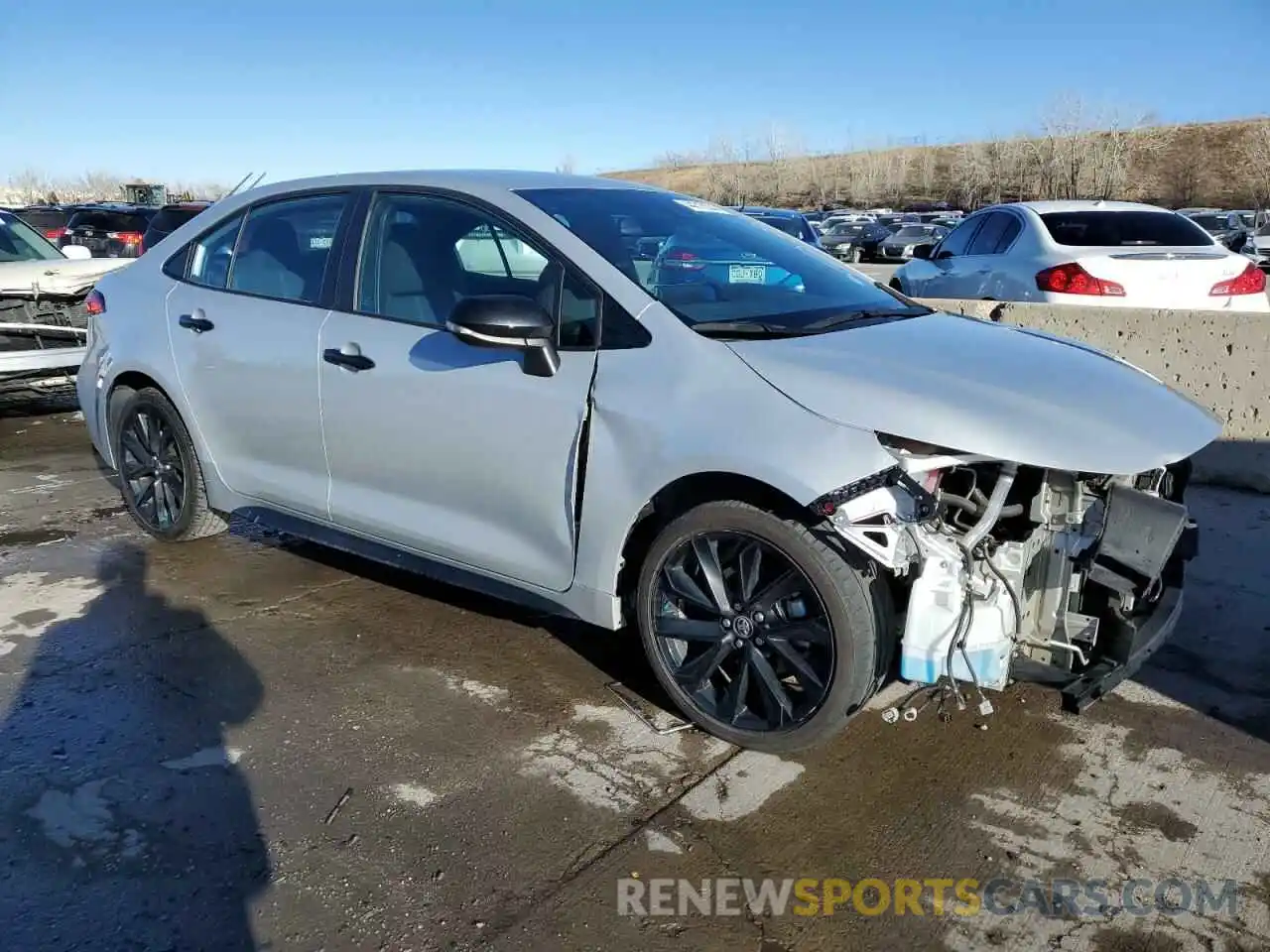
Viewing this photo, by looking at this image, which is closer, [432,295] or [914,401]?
[914,401]

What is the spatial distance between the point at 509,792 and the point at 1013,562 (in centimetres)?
166

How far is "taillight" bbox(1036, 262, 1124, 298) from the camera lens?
23.5 feet

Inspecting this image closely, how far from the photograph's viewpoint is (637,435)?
323 cm

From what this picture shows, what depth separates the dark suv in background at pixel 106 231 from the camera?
A: 50.8 ft

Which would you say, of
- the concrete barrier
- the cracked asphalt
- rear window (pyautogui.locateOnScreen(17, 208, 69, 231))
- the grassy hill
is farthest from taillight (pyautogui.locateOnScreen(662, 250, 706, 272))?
the grassy hill

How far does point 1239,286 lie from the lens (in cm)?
740

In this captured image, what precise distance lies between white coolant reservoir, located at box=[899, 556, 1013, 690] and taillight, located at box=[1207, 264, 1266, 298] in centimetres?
553

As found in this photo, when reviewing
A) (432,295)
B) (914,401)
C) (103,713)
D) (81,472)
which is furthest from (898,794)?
(81,472)

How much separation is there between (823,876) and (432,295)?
2422 millimetres

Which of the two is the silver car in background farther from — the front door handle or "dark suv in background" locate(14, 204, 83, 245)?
"dark suv in background" locate(14, 204, 83, 245)

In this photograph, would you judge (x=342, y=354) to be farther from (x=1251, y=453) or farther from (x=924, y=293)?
(x=924, y=293)

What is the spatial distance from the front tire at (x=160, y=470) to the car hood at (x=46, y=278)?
344cm

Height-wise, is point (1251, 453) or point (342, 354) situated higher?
point (342, 354)

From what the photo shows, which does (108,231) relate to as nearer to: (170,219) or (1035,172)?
(170,219)
